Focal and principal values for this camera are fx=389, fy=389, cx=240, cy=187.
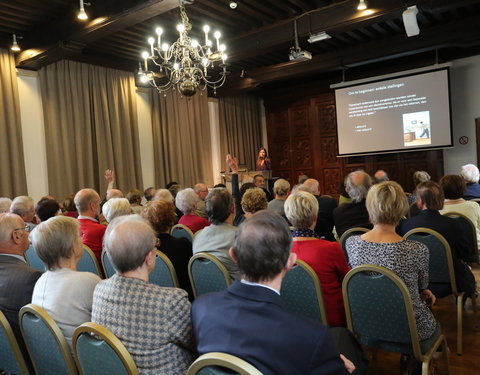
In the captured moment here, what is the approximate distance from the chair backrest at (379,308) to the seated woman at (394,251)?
0.12m

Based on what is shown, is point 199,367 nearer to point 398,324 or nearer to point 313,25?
point 398,324

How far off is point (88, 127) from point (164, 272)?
538 cm

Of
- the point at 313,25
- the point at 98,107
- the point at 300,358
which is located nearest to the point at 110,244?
the point at 300,358

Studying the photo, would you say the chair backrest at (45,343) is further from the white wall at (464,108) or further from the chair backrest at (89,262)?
the white wall at (464,108)

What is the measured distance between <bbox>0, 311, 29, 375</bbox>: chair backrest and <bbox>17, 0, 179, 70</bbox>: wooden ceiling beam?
13.3ft

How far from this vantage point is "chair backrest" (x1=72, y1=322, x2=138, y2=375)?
128 cm

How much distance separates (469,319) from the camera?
3.12 meters

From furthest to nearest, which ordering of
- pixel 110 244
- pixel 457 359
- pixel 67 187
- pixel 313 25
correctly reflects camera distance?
pixel 67 187
pixel 313 25
pixel 457 359
pixel 110 244

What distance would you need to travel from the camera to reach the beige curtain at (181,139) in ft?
28.2

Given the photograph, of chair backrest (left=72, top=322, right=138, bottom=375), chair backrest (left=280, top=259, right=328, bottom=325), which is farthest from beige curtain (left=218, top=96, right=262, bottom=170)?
chair backrest (left=72, top=322, right=138, bottom=375)

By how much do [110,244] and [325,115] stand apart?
914 centimetres

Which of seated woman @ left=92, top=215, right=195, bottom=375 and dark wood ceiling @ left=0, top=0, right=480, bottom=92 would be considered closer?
seated woman @ left=92, top=215, right=195, bottom=375

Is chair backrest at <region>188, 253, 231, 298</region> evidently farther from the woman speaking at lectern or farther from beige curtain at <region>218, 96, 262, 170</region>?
beige curtain at <region>218, 96, 262, 170</region>

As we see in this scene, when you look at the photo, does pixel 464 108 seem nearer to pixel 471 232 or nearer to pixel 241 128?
pixel 241 128
